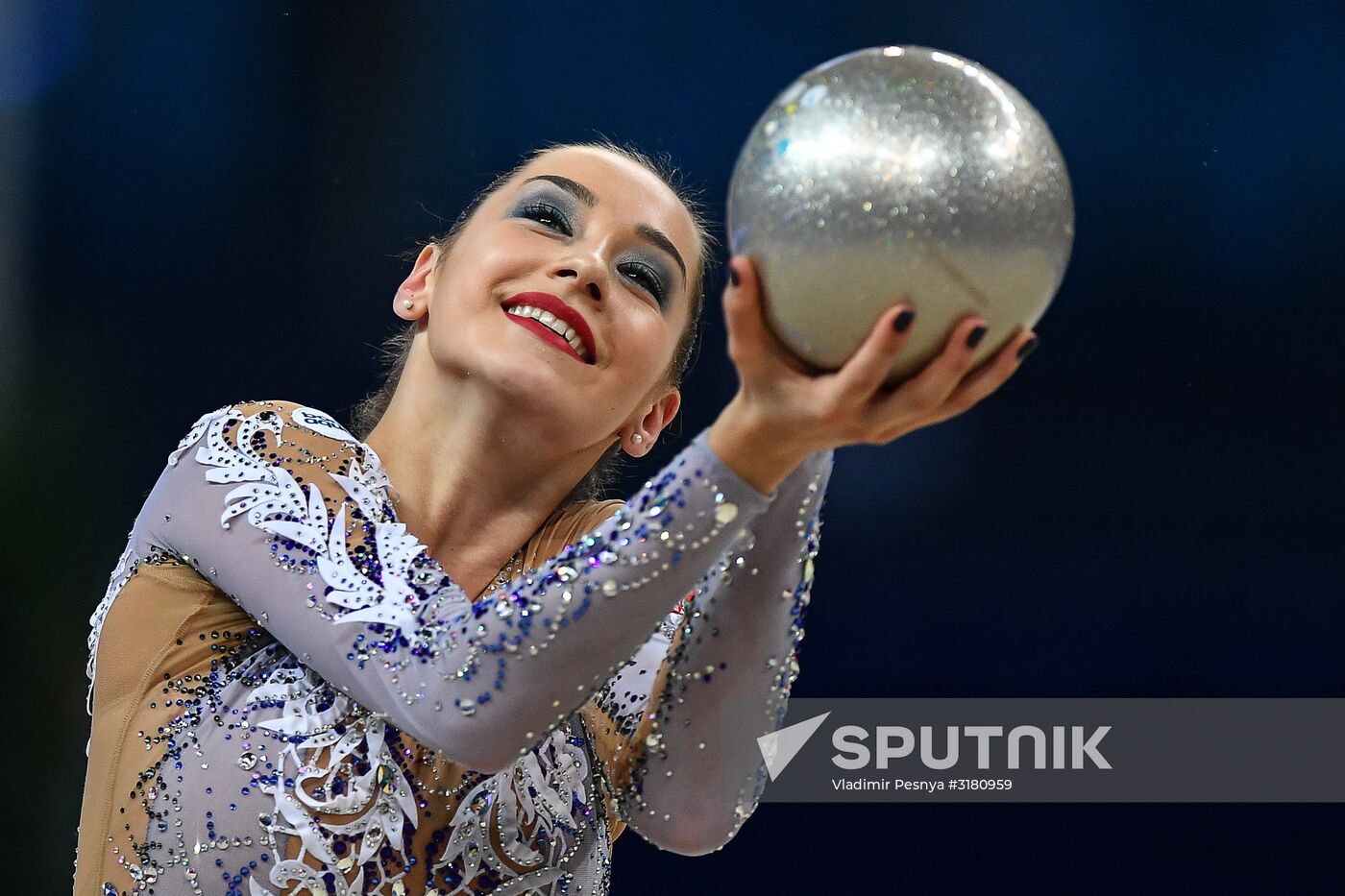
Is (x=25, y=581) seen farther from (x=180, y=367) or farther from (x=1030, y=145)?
(x=1030, y=145)

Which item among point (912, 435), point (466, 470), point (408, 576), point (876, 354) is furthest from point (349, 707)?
point (912, 435)

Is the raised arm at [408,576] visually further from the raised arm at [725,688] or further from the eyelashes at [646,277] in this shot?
the eyelashes at [646,277]

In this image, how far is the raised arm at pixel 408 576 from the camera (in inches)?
28.1

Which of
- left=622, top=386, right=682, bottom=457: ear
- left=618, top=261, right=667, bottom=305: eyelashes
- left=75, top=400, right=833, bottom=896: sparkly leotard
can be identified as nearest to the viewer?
left=75, top=400, right=833, bottom=896: sparkly leotard

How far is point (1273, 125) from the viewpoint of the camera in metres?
1.73

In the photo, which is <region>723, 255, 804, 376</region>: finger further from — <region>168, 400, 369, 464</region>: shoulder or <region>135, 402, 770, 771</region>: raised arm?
<region>168, 400, 369, 464</region>: shoulder

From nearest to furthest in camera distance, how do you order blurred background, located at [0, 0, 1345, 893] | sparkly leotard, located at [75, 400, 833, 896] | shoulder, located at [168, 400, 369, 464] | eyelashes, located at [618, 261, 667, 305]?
sparkly leotard, located at [75, 400, 833, 896], shoulder, located at [168, 400, 369, 464], eyelashes, located at [618, 261, 667, 305], blurred background, located at [0, 0, 1345, 893]

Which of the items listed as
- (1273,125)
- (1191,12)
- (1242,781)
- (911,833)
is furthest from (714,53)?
(1242,781)

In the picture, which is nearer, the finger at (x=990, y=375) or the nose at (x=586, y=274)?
the finger at (x=990, y=375)

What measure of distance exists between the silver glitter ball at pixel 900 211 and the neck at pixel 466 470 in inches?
14.7

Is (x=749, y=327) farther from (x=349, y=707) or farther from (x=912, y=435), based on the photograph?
(x=912, y=435)

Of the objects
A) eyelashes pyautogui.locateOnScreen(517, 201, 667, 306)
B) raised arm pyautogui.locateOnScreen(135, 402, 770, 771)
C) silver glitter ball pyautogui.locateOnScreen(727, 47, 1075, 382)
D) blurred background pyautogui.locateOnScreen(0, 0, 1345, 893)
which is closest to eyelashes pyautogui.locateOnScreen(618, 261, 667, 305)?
eyelashes pyautogui.locateOnScreen(517, 201, 667, 306)

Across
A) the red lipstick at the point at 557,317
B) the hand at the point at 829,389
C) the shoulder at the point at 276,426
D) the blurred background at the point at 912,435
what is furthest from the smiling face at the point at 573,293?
the blurred background at the point at 912,435

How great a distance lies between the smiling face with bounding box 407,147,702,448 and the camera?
39.4 inches
